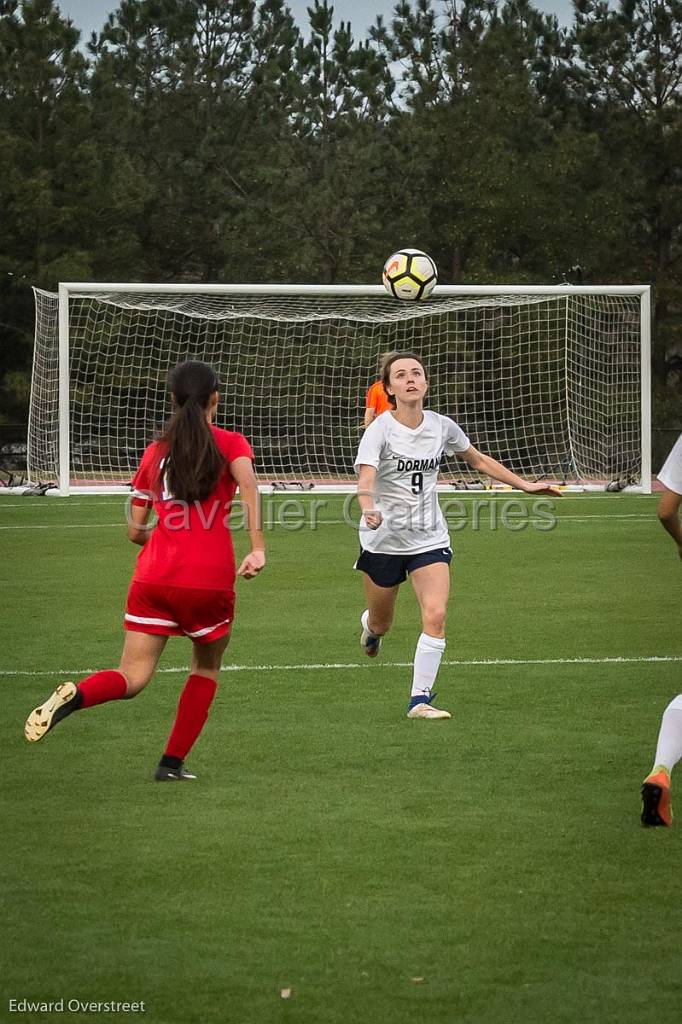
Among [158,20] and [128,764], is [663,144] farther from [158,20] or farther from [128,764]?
[128,764]

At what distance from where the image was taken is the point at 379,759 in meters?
6.72

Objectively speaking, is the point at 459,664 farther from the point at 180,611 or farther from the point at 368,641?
the point at 180,611

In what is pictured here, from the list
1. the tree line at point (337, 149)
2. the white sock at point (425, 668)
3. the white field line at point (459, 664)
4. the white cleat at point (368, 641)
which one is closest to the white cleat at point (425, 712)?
the white sock at point (425, 668)

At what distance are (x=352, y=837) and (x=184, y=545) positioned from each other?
1333 millimetres

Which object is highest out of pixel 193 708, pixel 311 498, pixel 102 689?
pixel 102 689

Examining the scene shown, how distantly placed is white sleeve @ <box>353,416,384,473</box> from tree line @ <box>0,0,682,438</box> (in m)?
27.4

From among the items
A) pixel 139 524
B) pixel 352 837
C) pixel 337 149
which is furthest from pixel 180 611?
pixel 337 149

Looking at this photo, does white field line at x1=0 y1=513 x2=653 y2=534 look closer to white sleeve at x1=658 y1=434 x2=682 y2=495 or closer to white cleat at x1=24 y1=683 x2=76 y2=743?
white cleat at x1=24 y1=683 x2=76 y2=743

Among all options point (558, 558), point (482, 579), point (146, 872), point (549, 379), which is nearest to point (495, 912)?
point (146, 872)

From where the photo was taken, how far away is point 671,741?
17.9 ft

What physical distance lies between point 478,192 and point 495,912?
3311 centimetres

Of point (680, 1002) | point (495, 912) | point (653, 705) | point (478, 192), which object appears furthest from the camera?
point (478, 192)

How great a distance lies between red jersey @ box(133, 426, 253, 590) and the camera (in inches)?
Answer: 231

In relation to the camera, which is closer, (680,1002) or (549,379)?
(680,1002)
